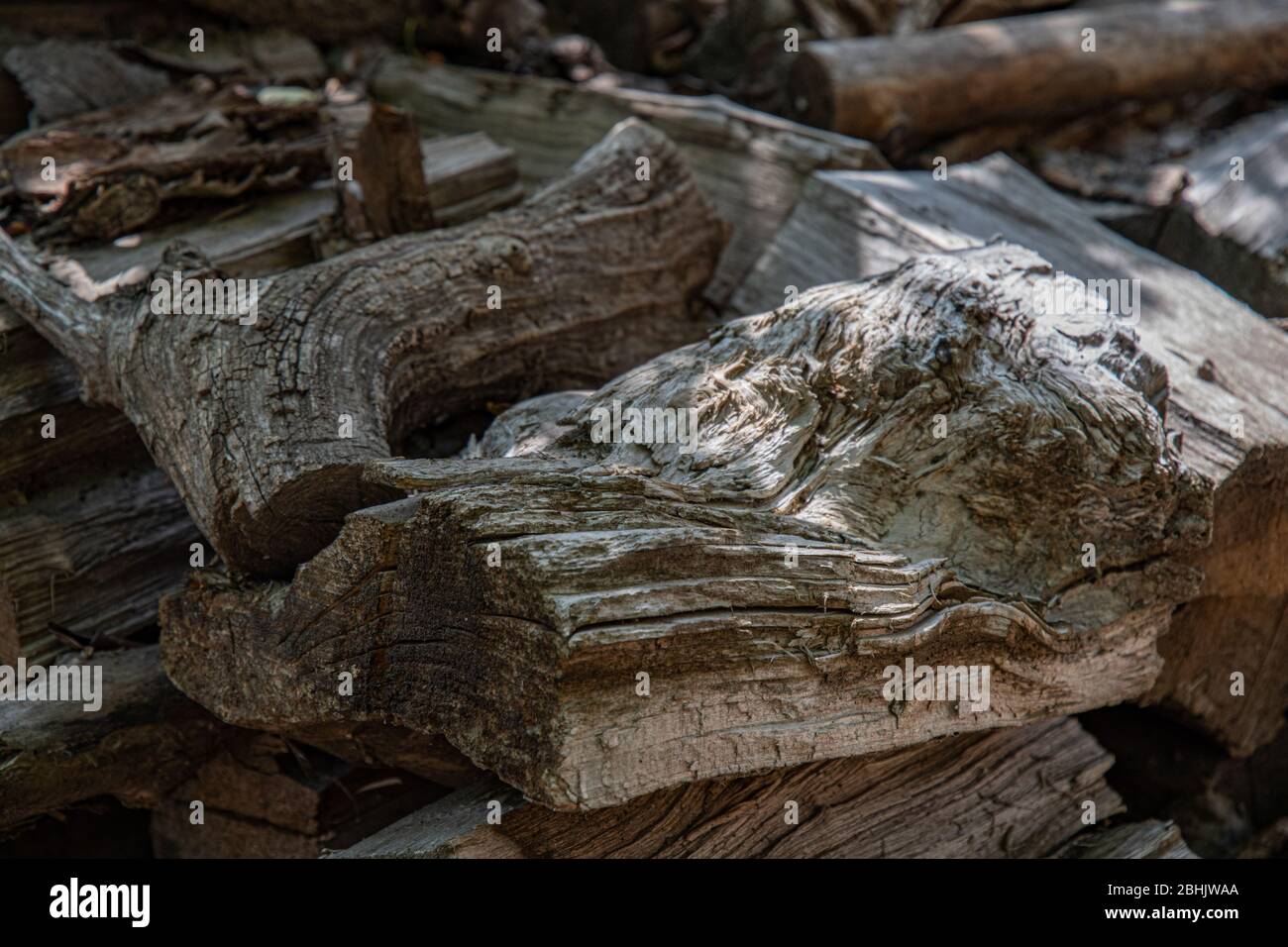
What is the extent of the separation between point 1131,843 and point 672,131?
11.8 feet

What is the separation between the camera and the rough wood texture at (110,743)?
3254mm

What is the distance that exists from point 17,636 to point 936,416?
2776mm

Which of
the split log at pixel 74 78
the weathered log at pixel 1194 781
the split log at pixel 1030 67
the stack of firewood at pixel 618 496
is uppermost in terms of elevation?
the split log at pixel 1030 67

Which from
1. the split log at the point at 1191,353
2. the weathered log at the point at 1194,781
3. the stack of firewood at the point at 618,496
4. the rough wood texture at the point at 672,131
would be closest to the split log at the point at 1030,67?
the rough wood texture at the point at 672,131

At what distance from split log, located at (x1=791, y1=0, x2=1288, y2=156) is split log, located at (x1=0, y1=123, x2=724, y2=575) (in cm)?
153

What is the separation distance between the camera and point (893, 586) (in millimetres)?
2789

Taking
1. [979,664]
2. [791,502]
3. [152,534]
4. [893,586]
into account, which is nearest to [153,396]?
[152,534]

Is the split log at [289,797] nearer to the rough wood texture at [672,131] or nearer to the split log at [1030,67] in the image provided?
the rough wood texture at [672,131]

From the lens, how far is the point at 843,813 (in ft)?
10.3

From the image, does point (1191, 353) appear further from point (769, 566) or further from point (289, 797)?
point (289, 797)

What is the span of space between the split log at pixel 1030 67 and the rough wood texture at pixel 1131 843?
11.8 ft

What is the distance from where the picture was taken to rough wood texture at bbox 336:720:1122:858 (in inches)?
110

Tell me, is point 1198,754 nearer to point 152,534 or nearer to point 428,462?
point 428,462

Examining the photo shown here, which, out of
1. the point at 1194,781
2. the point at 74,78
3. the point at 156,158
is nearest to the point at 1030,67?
the point at 1194,781
